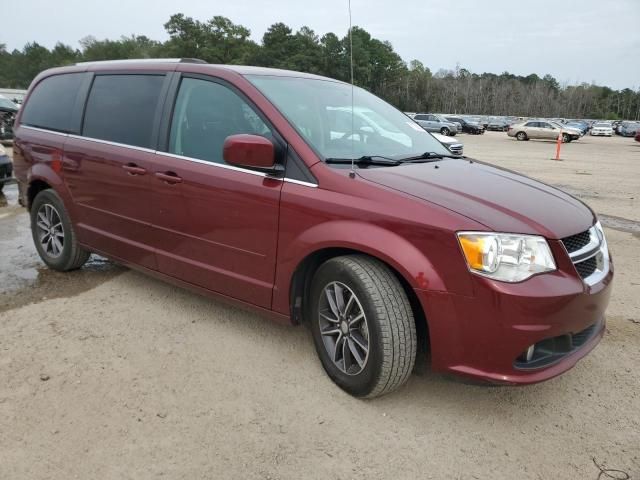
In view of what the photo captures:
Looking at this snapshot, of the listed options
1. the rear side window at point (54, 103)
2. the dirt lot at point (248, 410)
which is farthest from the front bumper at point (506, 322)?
the rear side window at point (54, 103)

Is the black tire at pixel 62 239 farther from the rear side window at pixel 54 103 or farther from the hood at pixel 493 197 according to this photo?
the hood at pixel 493 197

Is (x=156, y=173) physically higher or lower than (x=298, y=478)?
higher

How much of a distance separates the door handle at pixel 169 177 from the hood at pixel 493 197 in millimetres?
1263

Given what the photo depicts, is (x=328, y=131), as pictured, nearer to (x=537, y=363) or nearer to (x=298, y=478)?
(x=537, y=363)

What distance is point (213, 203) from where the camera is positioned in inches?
124

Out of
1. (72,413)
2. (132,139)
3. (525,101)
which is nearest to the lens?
(72,413)

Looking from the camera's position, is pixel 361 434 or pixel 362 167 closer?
pixel 361 434

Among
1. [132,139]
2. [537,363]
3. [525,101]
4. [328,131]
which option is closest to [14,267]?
[132,139]

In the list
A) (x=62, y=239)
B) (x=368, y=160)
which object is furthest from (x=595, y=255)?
(x=62, y=239)

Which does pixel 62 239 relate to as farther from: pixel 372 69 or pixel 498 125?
pixel 372 69

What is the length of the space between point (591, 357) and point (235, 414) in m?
2.29

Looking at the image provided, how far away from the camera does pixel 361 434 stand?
2479 millimetres

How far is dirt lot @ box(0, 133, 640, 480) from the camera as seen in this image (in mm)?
2271

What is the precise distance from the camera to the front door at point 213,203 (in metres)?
2.98
